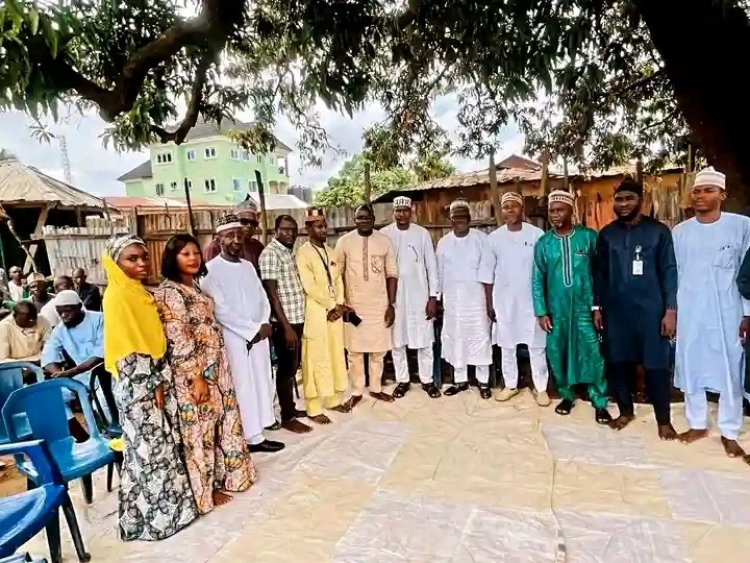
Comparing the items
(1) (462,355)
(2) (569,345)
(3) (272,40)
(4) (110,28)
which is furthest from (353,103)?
(2) (569,345)

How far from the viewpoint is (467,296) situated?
4836 mm

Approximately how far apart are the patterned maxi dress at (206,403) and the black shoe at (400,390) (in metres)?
1.82

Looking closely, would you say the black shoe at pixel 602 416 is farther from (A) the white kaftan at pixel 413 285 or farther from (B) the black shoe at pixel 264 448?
(B) the black shoe at pixel 264 448

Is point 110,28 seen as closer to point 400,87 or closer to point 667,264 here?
point 400,87

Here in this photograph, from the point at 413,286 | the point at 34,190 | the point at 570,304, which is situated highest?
the point at 34,190

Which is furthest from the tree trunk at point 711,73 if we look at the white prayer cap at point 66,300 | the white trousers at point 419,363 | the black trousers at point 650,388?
the white prayer cap at point 66,300

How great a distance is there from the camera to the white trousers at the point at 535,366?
464 centimetres

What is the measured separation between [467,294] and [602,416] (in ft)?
4.68

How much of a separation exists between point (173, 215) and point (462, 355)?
4.47 metres

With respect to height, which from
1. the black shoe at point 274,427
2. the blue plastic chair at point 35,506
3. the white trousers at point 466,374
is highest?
the blue plastic chair at point 35,506

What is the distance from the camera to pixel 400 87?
6.89 metres

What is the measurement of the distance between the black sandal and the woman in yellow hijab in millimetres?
2856

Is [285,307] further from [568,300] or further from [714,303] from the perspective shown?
→ [714,303]

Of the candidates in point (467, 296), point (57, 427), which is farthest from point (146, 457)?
point (467, 296)
